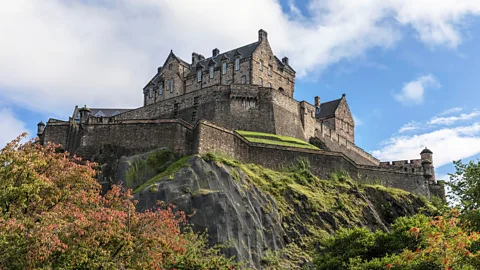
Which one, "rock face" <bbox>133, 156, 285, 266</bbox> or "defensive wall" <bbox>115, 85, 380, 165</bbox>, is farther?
"defensive wall" <bbox>115, 85, 380, 165</bbox>

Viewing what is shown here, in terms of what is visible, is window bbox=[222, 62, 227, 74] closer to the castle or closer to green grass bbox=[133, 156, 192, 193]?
the castle

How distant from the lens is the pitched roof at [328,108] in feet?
267

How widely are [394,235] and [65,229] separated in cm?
2147

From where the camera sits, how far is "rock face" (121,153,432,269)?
3878 centimetres

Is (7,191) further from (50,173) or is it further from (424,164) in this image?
(424,164)

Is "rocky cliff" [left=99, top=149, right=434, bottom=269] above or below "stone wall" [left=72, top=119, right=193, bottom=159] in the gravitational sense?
below

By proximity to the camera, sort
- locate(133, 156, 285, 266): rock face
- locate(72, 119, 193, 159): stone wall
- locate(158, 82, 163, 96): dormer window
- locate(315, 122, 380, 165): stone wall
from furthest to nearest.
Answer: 1. locate(158, 82, 163, 96): dormer window
2. locate(315, 122, 380, 165): stone wall
3. locate(72, 119, 193, 159): stone wall
4. locate(133, 156, 285, 266): rock face

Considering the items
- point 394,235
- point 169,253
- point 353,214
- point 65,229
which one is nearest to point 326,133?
point 353,214

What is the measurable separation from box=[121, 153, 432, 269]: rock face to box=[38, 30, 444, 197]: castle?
297 cm

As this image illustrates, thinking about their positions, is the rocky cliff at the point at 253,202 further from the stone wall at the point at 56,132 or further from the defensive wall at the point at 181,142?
the stone wall at the point at 56,132

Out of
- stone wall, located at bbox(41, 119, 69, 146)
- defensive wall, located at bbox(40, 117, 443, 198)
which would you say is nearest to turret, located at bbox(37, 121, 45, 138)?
stone wall, located at bbox(41, 119, 69, 146)

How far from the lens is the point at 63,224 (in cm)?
2222

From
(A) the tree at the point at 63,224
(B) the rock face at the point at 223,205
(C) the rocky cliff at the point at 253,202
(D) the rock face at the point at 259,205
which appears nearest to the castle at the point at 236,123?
(C) the rocky cliff at the point at 253,202

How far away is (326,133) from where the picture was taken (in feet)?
235
